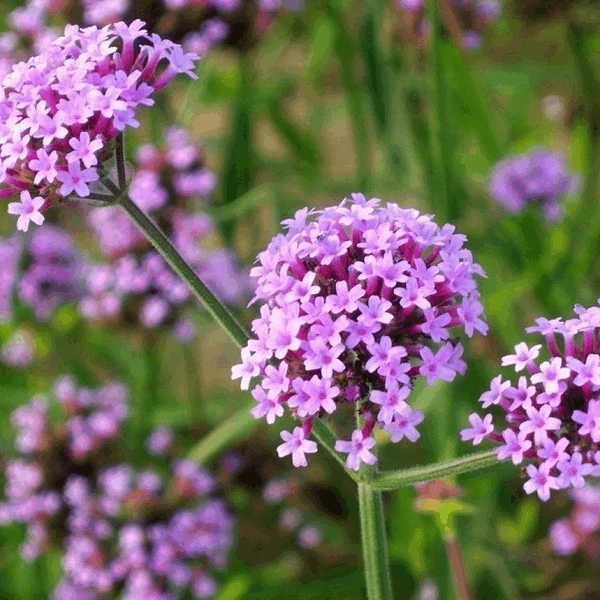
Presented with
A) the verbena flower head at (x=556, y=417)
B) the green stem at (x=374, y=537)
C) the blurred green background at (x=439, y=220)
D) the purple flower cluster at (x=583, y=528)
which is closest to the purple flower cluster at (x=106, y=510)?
the blurred green background at (x=439, y=220)

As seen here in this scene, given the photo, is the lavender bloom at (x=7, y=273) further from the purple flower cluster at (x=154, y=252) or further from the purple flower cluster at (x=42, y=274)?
the purple flower cluster at (x=154, y=252)

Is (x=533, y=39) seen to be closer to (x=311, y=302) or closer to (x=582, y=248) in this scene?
(x=582, y=248)

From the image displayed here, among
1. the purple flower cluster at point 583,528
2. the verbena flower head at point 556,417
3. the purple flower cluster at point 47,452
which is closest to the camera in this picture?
the verbena flower head at point 556,417

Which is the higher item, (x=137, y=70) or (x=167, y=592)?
(x=137, y=70)

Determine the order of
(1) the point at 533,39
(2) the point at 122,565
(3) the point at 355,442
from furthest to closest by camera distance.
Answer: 1. (1) the point at 533,39
2. (2) the point at 122,565
3. (3) the point at 355,442

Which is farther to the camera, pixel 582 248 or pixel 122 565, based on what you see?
pixel 582 248

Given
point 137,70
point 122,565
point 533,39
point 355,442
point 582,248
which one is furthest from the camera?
point 533,39

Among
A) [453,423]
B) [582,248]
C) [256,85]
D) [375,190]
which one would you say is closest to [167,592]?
[453,423]
